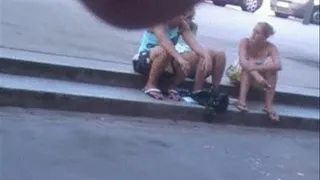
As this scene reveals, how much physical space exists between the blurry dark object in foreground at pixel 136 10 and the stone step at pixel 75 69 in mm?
5312

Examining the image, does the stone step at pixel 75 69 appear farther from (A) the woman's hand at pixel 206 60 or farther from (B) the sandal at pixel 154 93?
(A) the woman's hand at pixel 206 60

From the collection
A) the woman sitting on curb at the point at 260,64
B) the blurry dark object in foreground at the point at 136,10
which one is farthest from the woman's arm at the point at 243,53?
the blurry dark object in foreground at the point at 136,10

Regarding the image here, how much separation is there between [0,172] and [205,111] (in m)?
2.58

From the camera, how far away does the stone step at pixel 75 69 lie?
6227mm

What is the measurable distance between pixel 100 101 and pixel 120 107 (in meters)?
0.20

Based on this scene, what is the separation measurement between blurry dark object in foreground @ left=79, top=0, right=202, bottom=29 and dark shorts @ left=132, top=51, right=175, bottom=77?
5427 millimetres

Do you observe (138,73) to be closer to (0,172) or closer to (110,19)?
(0,172)

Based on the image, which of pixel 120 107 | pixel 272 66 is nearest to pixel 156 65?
pixel 120 107

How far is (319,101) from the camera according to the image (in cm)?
774

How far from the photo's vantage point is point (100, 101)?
19.7 ft

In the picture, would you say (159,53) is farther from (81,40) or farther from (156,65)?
(81,40)

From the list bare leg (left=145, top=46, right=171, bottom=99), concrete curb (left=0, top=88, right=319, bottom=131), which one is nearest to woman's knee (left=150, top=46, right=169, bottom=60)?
bare leg (left=145, top=46, right=171, bottom=99)

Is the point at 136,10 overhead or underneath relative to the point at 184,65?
overhead

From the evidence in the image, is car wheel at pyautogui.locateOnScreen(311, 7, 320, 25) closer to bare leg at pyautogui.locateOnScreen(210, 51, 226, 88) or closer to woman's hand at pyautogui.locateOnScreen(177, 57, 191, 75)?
bare leg at pyautogui.locateOnScreen(210, 51, 226, 88)
